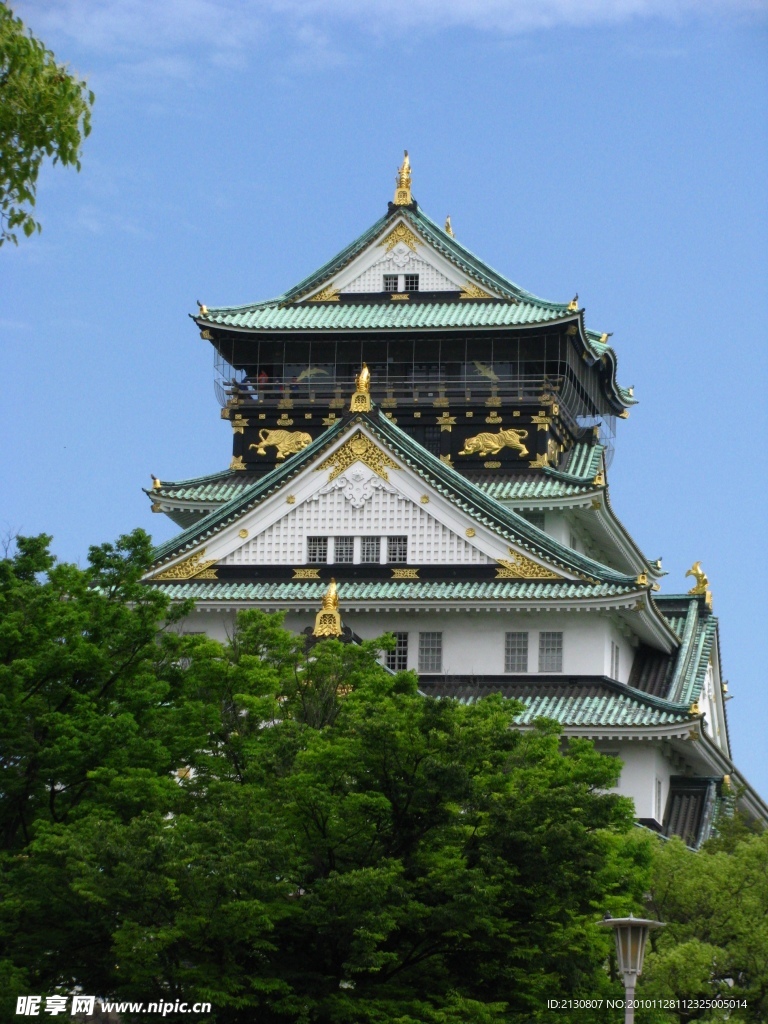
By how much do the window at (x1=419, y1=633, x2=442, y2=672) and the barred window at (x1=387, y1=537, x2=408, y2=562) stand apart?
6.65 feet

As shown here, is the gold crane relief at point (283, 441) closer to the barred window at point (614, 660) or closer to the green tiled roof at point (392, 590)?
the green tiled roof at point (392, 590)

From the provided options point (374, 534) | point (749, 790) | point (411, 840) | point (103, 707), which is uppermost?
point (374, 534)

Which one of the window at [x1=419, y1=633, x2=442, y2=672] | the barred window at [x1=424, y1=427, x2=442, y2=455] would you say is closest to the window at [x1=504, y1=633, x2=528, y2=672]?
the window at [x1=419, y1=633, x2=442, y2=672]

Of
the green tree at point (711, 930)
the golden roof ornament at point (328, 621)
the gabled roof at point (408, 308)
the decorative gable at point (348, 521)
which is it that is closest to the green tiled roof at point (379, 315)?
the gabled roof at point (408, 308)

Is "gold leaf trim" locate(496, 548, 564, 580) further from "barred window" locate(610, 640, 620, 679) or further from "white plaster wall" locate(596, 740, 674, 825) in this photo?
"white plaster wall" locate(596, 740, 674, 825)

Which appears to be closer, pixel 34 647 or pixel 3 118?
pixel 3 118

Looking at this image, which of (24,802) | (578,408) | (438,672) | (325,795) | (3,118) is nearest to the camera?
(3,118)

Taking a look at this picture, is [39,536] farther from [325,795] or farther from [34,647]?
[325,795]

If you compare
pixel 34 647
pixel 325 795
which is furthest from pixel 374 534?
pixel 325 795

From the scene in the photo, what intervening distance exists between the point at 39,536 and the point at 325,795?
10647mm

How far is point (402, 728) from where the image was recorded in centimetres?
3628

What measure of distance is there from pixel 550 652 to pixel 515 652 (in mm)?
882

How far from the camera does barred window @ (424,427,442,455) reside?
205 ft

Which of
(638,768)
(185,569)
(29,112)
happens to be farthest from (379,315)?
(29,112)
